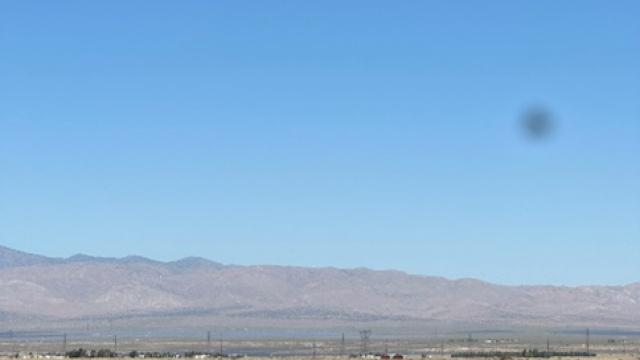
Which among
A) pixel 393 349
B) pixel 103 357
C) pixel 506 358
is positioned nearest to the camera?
pixel 506 358

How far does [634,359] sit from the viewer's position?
117 metres

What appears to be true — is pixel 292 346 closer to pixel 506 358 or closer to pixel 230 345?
pixel 230 345

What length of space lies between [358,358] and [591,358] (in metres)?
25.3

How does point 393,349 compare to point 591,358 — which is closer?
point 591,358

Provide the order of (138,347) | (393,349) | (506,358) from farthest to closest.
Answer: (138,347) → (393,349) → (506,358)

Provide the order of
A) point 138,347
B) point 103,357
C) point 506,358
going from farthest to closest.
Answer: point 138,347 < point 103,357 < point 506,358

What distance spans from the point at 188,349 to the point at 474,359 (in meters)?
56.7

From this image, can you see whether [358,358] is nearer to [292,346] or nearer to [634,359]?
[634,359]

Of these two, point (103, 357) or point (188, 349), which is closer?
point (103, 357)

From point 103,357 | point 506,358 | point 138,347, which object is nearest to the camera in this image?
point 506,358

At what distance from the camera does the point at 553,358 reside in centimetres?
12312

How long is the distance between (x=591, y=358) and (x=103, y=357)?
174 feet

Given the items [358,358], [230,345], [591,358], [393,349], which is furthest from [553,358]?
[230,345]

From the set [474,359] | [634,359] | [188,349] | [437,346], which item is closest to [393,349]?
[437,346]
